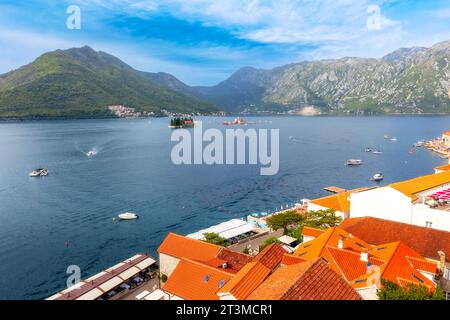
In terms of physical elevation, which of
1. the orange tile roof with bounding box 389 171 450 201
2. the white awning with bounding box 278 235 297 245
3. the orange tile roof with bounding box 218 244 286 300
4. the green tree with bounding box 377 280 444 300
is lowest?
the white awning with bounding box 278 235 297 245

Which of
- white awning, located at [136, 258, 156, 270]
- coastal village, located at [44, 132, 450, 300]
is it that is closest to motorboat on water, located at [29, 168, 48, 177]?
coastal village, located at [44, 132, 450, 300]

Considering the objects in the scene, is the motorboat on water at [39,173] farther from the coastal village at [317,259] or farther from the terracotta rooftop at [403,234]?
the terracotta rooftop at [403,234]

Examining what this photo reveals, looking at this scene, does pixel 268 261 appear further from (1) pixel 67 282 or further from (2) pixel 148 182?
(2) pixel 148 182

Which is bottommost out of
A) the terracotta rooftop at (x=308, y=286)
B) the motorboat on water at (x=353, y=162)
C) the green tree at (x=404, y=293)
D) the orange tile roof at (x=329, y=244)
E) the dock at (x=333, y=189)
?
the dock at (x=333, y=189)

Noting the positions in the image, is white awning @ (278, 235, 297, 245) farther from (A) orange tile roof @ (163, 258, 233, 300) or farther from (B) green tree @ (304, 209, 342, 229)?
(A) orange tile roof @ (163, 258, 233, 300)

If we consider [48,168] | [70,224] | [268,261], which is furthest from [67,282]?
[48,168]

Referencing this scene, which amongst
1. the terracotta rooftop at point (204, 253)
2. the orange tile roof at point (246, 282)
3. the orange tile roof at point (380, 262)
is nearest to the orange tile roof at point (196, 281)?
the terracotta rooftop at point (204, 253)
